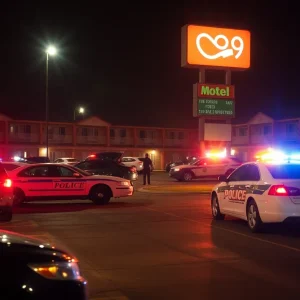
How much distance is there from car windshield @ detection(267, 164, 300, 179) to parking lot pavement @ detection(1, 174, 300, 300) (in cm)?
126

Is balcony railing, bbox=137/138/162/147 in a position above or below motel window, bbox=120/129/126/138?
below

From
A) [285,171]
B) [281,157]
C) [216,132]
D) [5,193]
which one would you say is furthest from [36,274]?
[216,132]

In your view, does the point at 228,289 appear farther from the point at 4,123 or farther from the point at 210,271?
the point at 4,123

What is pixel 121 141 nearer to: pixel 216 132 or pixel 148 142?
pixel 148 142

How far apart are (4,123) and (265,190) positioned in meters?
52.8

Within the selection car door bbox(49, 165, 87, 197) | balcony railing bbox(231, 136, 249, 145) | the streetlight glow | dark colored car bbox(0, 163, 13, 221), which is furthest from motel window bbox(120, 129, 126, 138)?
dark colored car bbox(0, 163, 13, 221)

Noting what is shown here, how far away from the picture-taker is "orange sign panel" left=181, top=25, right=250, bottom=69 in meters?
31.3

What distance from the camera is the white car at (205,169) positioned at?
3356 cm

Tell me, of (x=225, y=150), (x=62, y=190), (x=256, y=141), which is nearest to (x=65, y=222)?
(x=62, y=190)

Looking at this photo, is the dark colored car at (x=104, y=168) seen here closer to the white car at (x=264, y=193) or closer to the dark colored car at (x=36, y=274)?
the white car at (x=264, y=193)

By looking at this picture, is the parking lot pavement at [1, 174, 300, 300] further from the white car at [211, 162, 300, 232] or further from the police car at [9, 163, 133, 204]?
the police car at [9, 163, 133, 204]

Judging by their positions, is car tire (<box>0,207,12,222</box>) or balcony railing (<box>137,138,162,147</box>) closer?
car tire (<box>0,207,12,222</box>)

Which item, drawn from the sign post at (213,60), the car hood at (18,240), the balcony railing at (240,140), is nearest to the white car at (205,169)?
→ the sign post at (213,60)

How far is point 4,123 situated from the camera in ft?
200
